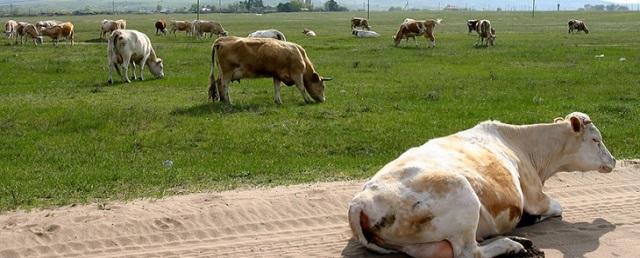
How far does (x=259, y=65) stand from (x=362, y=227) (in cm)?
1080

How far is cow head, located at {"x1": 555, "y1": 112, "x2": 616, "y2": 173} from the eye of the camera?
7949 millimetres

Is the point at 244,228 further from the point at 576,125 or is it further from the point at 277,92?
the point at 277,92

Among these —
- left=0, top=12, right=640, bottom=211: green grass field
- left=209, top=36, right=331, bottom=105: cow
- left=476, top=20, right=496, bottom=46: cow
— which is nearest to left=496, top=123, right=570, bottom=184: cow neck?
left=0, top=12, right=640, bottom=211: green grass field

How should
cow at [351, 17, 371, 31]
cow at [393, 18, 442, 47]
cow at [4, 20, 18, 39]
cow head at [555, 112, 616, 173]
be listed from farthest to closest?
cow at [351, 17, 371, 31], cow at [4, 20, 18, 39], cow at [393, 18, 442, 47], cow head at [555, 112, 616, 173]

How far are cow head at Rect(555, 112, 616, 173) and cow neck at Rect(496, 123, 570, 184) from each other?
2.7 inches

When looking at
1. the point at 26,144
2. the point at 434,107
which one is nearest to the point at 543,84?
the point at 434,107

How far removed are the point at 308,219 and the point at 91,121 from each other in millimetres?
7077

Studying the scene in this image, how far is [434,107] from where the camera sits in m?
15.4

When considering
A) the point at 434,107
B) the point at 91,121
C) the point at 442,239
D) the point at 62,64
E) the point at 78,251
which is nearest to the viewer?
the point at 442,239

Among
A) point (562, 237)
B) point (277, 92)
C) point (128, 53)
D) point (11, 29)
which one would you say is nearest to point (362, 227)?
point (562, 237)

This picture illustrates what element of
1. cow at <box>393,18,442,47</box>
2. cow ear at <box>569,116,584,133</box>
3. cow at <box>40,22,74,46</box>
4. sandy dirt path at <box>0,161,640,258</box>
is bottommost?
sandy dirt path at <box>0,161,640,258</box>

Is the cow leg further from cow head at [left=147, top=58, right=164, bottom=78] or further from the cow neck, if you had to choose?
the cow neck

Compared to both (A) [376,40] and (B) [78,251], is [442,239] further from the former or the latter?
(A) [376,40]

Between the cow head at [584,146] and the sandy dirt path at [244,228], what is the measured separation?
536mm
